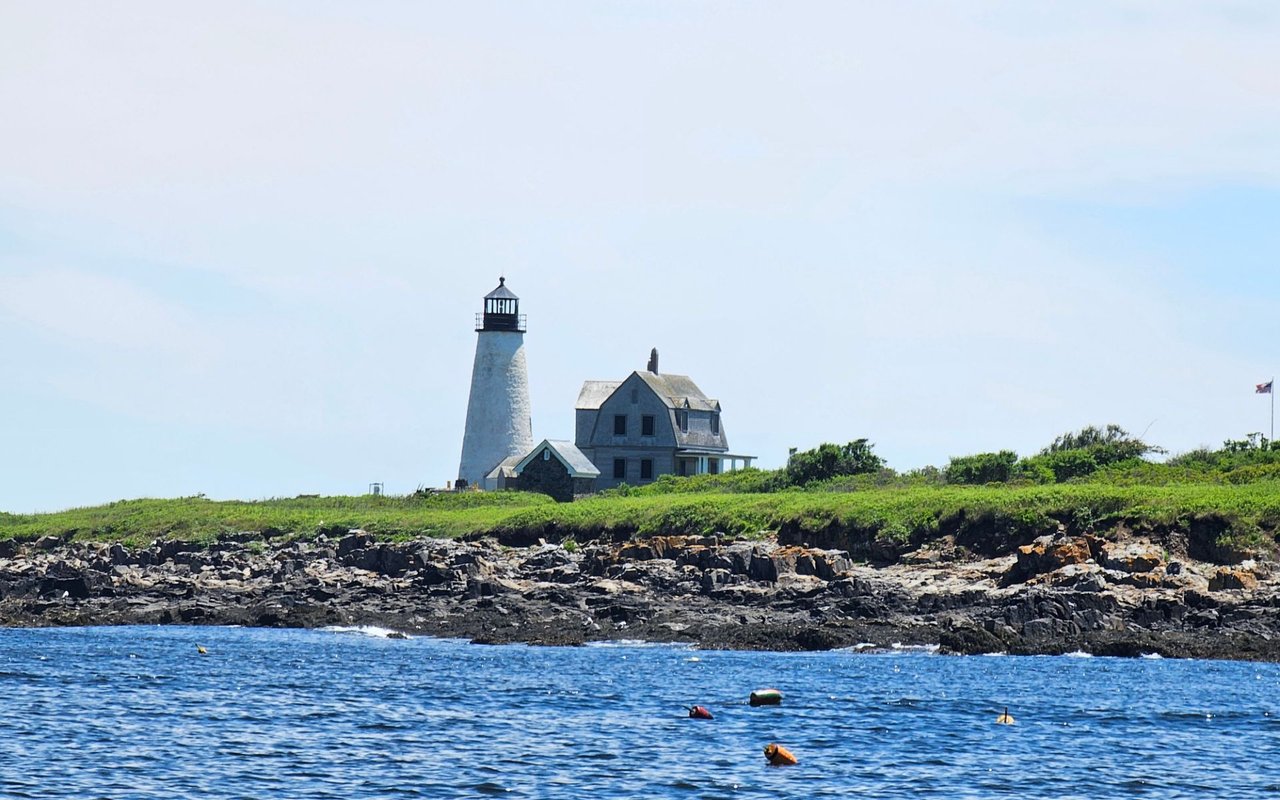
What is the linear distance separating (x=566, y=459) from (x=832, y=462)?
1363cm

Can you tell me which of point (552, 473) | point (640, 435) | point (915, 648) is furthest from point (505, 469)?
point (915, 648)

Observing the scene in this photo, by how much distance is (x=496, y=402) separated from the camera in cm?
8662

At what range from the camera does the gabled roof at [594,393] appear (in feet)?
299

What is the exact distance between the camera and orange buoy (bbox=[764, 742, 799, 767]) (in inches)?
956

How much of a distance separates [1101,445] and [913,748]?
44604 mm

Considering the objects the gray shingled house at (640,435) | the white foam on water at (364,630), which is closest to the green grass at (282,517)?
the gray shingled house at (640,435)

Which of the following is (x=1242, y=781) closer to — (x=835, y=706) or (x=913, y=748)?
(x=913, y=748)

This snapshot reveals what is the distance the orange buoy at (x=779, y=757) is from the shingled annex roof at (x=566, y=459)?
56.1m

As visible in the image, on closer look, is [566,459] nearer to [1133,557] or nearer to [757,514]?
[757,514]

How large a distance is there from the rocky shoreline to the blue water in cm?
219

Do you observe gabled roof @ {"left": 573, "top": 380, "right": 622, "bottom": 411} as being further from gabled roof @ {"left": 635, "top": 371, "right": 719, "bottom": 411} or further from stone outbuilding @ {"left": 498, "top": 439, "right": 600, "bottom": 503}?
stone outbuilding @ {"left": 498, "top": 439, "right": 600, "bottom": 503}

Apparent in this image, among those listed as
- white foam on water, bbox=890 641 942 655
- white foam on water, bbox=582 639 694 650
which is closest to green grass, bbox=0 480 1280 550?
white foam on water, bbox=890 641 942 655

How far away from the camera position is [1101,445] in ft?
224

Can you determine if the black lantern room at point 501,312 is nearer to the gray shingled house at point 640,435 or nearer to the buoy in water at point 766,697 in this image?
the gray shingled house at point 640,435
